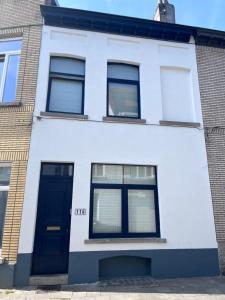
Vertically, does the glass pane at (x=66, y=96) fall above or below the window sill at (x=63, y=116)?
above

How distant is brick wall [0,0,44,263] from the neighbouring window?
3948mm

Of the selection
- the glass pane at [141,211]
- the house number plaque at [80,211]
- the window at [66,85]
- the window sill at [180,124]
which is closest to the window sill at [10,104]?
the window at [66,85]

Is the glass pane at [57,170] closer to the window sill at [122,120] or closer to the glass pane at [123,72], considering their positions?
the window sill at [122,120]

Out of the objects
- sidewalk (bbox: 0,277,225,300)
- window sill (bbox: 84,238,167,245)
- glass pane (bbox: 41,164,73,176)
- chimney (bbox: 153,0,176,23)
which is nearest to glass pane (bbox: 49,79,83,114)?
glass pane (bbox: 41,164,73,176)

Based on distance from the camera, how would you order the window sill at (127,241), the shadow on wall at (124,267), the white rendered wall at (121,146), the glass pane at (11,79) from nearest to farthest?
the window sill at (127,241)
the shadow on wall at (124,267)
the white rendered wall at (121,146)
the glass pane at (11,79)

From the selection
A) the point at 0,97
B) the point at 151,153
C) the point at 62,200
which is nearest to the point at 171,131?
the point at 151,153

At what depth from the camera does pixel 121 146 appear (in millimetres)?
6984

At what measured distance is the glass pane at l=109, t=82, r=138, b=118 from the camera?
7.57 m

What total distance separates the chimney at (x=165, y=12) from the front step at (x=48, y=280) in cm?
869

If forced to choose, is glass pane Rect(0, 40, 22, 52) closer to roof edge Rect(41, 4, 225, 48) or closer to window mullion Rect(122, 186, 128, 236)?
roof edge Rect(41, 4, 225, 48)

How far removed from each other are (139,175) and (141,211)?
0.99 metres

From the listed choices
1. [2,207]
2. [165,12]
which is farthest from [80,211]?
[165,12]

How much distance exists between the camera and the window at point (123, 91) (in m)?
7.59

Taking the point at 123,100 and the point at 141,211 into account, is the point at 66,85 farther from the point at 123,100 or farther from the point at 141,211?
the point at 141,211
